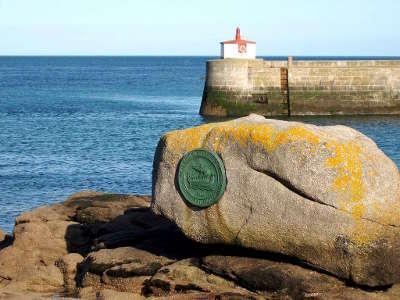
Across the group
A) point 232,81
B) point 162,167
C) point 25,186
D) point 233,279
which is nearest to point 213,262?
point 233,279

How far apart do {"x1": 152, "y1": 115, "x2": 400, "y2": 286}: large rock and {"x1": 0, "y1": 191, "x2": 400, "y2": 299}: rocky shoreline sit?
0.84ft

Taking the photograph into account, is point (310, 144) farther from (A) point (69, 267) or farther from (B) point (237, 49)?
(B) point (237, 49)

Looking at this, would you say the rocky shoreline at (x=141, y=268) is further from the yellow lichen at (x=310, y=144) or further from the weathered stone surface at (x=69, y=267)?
the yellow lichen at (x=310, y=144)

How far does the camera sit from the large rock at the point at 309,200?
981cm

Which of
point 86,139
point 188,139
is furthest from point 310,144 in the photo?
point 86,139

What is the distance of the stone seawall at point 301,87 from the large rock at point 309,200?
1358 inches

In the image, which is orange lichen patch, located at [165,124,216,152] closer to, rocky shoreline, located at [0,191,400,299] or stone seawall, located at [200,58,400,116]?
rocky shoreline, located at [0,191,400,299]

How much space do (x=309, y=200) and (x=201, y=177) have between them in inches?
59.0

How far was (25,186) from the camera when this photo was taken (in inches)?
956

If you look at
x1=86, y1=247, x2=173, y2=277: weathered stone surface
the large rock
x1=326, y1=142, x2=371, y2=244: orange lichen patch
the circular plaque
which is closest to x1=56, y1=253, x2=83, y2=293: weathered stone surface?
x1=86, y1=247, x2=173, y2=277: weathered stone surface

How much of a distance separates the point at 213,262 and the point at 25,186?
48.6 ft

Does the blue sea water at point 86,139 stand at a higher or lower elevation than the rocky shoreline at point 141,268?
lower

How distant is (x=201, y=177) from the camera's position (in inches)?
416

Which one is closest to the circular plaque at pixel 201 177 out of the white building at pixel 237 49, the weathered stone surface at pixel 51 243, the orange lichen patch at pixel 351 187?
the orange lichen patch at pixel 351 187
